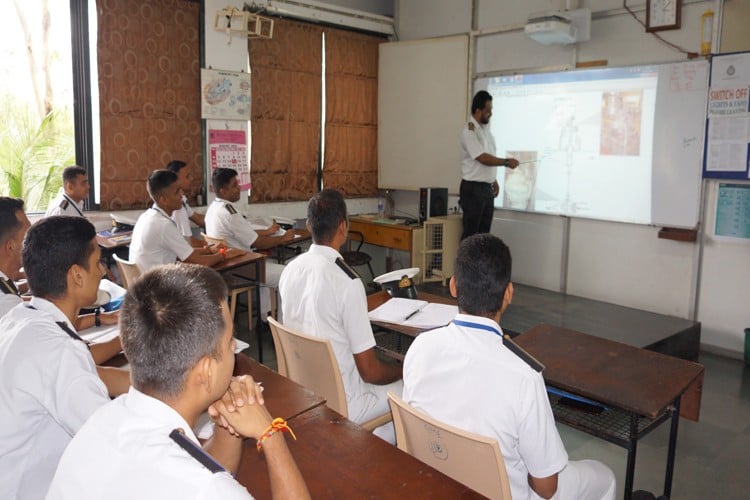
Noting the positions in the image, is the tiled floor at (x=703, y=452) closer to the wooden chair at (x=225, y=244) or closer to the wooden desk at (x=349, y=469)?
the wooden desk at (x=349, y=469)

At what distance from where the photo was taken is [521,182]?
581cm

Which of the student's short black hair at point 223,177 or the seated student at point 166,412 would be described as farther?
the student's short black hair at point 223,177

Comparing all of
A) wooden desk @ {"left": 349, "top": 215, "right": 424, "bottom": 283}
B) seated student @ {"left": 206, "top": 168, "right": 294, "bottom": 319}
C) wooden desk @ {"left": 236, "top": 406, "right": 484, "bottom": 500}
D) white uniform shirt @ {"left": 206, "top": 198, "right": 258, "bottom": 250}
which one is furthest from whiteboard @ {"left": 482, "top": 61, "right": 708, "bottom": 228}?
wooden desk @ {"left": 236, "top": 406, "right": 484, "bottom": 500}

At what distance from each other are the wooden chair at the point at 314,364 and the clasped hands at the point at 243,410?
0.83m

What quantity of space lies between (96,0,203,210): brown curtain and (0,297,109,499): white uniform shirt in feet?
13.0

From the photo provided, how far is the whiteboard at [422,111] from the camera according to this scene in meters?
6.26

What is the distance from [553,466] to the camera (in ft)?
5.01

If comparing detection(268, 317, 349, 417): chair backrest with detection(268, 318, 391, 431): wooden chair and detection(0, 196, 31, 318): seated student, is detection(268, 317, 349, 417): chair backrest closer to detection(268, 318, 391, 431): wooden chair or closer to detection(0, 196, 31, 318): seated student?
detection(268, 318, 391, 431): wooden chair

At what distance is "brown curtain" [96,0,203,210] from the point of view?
5.00m

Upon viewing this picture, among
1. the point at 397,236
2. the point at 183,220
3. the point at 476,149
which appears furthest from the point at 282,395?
the point at 397,236

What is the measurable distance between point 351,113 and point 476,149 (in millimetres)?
1840

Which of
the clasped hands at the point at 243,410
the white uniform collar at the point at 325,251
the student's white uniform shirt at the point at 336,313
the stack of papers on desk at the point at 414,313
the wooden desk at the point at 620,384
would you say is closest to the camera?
the clasped hands at the point at 243,410

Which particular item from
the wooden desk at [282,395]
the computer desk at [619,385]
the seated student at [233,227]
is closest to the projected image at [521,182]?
the seated student at [233,227]

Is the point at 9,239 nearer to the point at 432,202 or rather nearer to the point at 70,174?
the point at 70,174
